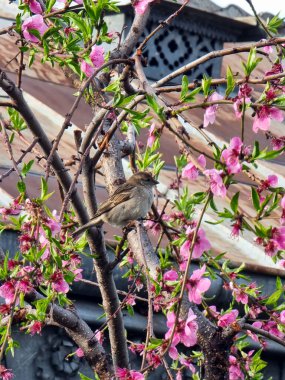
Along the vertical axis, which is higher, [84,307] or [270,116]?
[270,116]

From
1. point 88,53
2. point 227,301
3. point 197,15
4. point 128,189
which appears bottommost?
point 227,301

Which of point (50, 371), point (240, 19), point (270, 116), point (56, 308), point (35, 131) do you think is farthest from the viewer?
point (240, 19)

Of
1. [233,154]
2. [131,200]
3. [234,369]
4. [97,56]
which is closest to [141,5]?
[97,56]

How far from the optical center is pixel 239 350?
213 inches

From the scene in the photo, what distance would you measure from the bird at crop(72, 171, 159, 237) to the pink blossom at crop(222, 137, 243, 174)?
1.31 m

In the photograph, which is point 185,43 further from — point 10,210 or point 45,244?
point 45,244

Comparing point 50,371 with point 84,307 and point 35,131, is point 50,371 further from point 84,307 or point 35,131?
point 35,131

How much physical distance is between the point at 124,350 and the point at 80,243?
56cm

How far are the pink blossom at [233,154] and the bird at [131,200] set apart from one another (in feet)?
4.31

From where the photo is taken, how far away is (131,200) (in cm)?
500

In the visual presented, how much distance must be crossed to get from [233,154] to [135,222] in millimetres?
1316

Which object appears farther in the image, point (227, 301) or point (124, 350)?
point (227, 301)

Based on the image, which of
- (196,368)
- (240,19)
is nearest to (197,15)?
(240,19)

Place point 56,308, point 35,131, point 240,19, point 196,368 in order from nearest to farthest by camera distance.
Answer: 1. point 35,131
2. point 56,308
3. point 196,368
4. point 240,19
